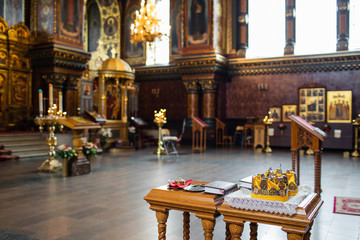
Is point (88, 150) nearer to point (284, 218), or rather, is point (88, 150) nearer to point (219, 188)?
point (219, 188)

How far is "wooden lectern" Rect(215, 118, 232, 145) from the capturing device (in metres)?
17.3

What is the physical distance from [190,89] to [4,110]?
8638 millimetres

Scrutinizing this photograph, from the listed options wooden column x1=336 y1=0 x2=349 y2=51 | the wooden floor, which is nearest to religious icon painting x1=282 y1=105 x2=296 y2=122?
wooden column x1=336 y1=0 x2=349 y2=51

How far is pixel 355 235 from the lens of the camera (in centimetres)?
402

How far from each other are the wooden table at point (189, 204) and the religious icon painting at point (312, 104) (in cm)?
1465

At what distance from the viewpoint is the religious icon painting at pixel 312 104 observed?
53.3 feet

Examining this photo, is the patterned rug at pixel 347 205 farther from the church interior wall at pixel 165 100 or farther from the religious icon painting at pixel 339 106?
the church interior wall at pixel 165 100

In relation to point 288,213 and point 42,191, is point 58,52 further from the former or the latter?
point 288,213

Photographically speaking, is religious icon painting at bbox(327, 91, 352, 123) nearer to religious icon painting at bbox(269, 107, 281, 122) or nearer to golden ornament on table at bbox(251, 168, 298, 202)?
religious icon painting at bbox(269, 107, 281, 122)

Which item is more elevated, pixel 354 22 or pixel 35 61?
pixel 354 22

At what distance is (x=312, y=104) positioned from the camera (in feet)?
54.0

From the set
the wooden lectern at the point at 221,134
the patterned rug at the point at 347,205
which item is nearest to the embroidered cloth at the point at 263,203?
the patterned rug at the point at 347,205

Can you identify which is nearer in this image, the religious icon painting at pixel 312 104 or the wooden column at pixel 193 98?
the religious icon painting at pixel 312 104

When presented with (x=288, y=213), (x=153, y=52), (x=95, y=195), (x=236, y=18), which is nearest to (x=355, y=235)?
(x=288, y=213)
